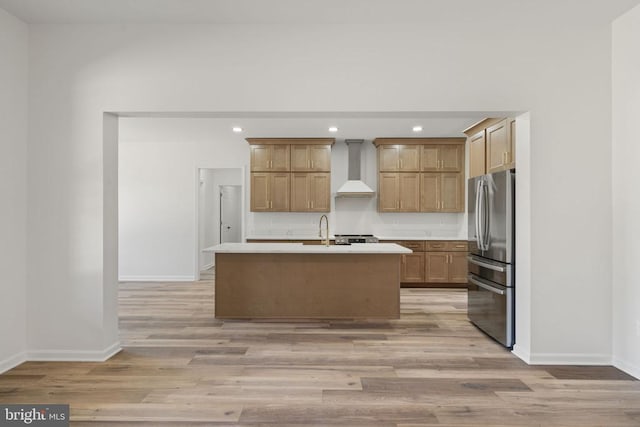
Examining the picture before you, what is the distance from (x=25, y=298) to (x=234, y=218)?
6.68m

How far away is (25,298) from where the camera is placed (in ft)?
10.8

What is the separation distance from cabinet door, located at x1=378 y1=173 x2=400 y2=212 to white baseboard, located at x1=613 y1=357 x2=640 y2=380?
414cm

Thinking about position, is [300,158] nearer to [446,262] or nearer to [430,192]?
[430,192]

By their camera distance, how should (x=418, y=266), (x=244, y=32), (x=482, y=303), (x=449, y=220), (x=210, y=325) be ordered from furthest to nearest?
1. (x=449, y=220)
2. (x=418, y=266)
3. (x=210, y=325)
4. (x=482, y=303)
5. (x=244, y=32)

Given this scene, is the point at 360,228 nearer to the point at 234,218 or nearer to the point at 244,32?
the point at 234,218

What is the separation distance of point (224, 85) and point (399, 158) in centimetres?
424

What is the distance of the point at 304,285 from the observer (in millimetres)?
4570

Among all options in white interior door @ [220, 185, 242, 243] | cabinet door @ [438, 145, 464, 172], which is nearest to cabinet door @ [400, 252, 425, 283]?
cabinet door @ [438, 145, 464, 172]

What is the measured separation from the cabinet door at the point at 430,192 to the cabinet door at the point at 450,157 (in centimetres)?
21

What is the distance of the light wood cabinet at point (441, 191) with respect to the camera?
6.93 m

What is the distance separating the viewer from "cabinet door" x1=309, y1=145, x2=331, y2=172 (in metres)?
6.89

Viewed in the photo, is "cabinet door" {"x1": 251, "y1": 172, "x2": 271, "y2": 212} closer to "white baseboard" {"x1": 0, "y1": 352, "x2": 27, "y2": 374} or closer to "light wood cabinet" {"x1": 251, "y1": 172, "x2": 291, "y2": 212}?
"light wood cabinet" {"x1": 251, "y1": 172, "x2": 291, "y2": 212}

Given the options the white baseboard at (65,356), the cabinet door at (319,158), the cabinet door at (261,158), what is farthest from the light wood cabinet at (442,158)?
the white baseboard at (65,356)

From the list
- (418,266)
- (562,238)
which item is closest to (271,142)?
(418,266)
